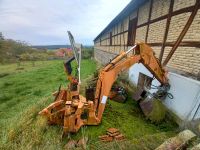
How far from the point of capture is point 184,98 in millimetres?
5305

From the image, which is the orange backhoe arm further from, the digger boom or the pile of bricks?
the pile of bricks

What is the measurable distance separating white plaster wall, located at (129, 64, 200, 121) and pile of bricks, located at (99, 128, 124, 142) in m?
1.66

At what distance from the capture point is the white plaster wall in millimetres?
4797

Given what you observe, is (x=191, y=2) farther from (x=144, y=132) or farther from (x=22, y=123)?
(x=22, y=123)

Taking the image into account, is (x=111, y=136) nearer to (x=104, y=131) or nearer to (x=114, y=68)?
(x=104, y=131)

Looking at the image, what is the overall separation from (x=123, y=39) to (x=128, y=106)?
6631mm

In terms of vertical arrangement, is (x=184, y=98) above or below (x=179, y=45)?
below

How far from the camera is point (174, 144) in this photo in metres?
3.74

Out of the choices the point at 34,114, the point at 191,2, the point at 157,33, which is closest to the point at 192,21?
the point at 191,2

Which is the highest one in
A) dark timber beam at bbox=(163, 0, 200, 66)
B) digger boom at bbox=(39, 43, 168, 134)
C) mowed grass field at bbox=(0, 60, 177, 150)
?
dark timber beam at bbox=(163, 0, 200, 66)

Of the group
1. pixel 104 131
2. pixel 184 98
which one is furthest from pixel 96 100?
pixel 184 98

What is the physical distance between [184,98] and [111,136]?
2060 mm

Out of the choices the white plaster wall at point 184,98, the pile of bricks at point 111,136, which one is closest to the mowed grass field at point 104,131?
the pile of bricks at point 111,136

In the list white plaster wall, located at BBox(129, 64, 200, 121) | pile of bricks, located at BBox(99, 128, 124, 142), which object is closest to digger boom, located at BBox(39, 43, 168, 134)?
pile of bricks, located at BBox(99, 128, 124, 142)
